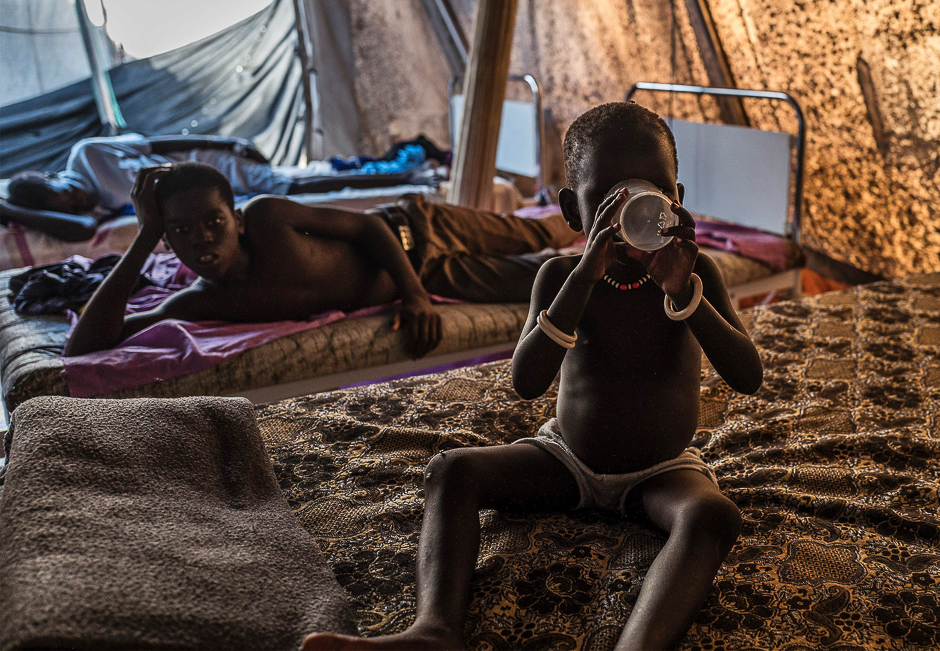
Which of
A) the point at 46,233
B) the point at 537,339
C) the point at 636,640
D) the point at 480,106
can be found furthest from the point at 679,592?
the point at 46,233

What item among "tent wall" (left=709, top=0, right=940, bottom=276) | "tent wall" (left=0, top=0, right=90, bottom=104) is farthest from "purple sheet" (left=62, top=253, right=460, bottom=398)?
"tent wall" (left=0, top=0, right=90, bottom=104)

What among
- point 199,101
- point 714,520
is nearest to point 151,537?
point 714,520

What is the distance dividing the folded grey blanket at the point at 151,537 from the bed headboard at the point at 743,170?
7.86ft

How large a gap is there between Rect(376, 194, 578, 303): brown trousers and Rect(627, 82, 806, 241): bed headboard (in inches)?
40.5

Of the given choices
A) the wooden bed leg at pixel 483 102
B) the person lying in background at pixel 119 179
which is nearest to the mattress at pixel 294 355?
the wooden bed leg at pixel 483 102

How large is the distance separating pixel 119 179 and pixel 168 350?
232 cm

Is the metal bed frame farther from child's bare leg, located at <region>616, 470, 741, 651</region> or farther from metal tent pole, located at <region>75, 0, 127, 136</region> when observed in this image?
metal tent pole, located at <region>75, 0, 127, 136</region>

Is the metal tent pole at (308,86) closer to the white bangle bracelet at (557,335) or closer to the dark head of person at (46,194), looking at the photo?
the dark head of person at (46,194)

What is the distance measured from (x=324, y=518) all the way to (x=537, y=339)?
447 millimetres

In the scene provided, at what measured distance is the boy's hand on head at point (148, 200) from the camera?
198 centimetres

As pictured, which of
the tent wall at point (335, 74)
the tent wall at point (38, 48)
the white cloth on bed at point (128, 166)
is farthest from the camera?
the tent wall at point (335, 74)

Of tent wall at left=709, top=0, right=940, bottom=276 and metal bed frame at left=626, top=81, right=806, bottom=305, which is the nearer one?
tent wall at left=709, top=0, right=940, bottom=276

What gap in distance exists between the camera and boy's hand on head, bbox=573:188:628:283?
973 mm

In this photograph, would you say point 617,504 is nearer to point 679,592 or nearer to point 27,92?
point 679,592
